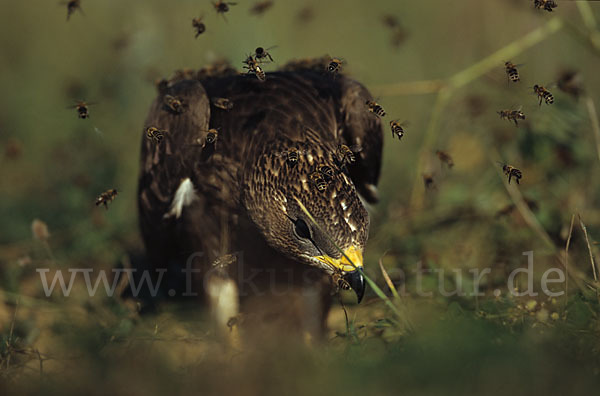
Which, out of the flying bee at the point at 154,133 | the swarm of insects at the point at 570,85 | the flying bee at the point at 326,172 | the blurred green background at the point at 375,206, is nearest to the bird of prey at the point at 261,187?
the flying bee at the point at 326,172

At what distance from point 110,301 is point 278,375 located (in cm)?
267

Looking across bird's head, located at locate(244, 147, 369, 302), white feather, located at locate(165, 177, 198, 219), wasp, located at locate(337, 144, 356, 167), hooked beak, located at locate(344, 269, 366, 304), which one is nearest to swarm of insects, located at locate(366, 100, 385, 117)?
wasp, located at locate(337, 144, 356, 167)

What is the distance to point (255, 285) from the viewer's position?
15.6 ft

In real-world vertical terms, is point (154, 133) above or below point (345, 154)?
above

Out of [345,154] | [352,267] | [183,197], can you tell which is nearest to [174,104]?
[183,197]

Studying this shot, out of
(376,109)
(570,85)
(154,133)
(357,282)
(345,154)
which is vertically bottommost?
(357,282)

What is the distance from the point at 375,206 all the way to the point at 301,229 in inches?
65.8

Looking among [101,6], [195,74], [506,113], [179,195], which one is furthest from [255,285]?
[101,6]

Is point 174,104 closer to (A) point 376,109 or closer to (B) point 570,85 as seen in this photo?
(A) point 376,109

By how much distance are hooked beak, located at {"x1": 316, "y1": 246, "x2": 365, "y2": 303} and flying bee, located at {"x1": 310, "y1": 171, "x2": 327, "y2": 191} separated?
0.35m

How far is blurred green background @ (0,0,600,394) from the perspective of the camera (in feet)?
8.84

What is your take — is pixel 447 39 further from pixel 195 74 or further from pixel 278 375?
pixel 278 375

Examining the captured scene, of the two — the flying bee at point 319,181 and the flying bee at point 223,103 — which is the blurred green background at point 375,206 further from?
the flying bee at point 223,103

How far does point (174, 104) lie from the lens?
4102mm
